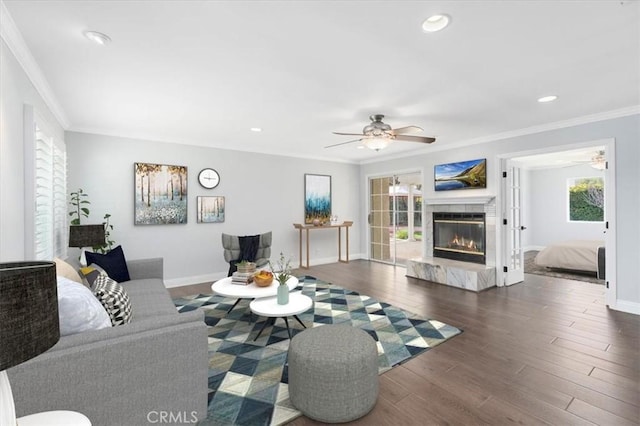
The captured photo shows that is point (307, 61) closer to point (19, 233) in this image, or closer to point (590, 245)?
point (19, 233)

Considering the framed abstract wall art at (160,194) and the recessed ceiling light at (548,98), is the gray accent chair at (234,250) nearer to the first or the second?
the framed abstract wall art at (160,194)

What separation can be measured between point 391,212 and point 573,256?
3476 millimetres

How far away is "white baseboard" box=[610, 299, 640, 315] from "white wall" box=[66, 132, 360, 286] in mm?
4723

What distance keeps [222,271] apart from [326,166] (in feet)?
10.5

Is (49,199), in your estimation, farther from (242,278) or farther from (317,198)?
(317,198)

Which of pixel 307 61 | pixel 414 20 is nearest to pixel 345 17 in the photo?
pixel 414 20

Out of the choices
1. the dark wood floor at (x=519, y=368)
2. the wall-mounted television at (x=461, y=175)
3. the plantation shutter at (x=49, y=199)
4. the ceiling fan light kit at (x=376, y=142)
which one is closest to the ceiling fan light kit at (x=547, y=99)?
the ceiling fan light kit at (x=376, y=142)

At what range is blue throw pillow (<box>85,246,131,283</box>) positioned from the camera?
10.6 feet

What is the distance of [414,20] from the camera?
1905mm

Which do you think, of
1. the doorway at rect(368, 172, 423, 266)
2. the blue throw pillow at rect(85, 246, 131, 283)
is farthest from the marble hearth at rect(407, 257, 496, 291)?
the blue throw pillow at rect(85, 246, 131, 283)

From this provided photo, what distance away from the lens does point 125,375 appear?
149cm

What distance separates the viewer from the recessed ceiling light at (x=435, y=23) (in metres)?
1.88

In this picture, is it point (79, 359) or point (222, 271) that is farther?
point (222, 271)

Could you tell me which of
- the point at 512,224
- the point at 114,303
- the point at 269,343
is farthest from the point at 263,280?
the point at 512,224
